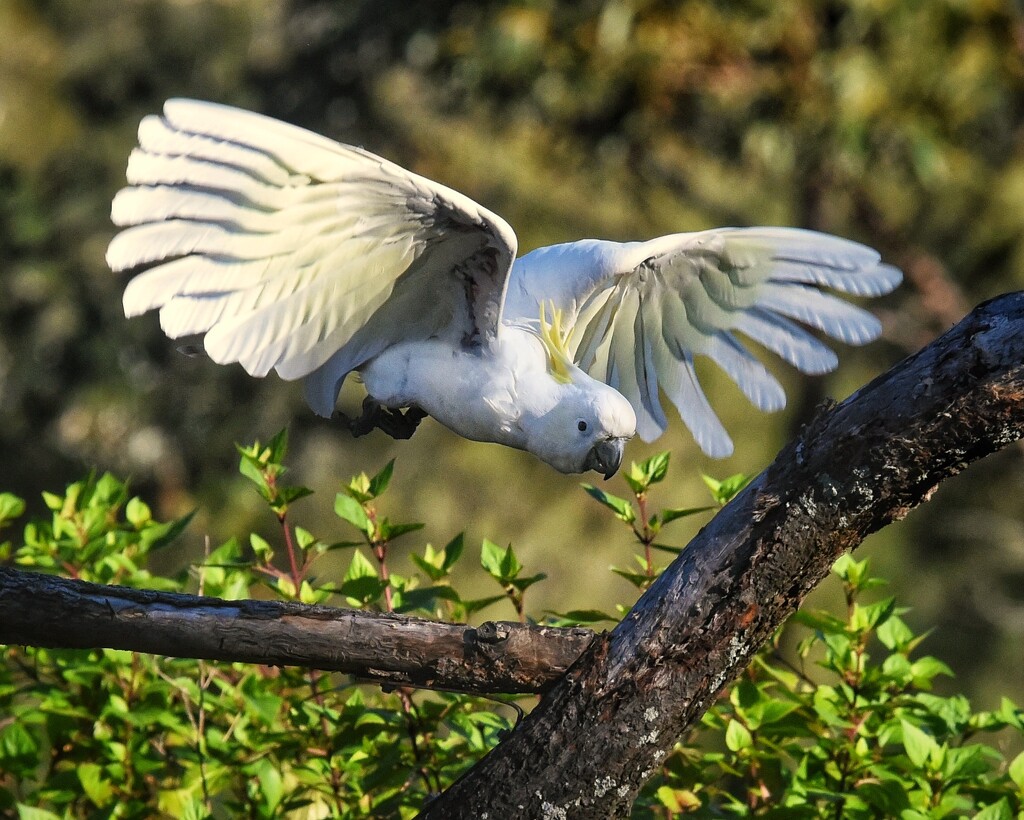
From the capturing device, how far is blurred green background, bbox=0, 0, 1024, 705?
4.38 metres

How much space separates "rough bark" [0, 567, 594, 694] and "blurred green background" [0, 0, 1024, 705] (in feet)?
10.1

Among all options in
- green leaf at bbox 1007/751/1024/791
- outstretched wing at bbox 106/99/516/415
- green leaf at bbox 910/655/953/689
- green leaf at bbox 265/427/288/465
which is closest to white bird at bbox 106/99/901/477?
outstretched wing at bbox 106/99/516/415

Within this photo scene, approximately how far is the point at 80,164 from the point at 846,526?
15.4 feet

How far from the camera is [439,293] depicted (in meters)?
1.78

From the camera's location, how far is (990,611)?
5.06m

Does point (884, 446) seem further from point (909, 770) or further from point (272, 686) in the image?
point (272, 686)

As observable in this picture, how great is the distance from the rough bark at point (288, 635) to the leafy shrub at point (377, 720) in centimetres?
13

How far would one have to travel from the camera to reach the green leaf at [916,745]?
4.50ft

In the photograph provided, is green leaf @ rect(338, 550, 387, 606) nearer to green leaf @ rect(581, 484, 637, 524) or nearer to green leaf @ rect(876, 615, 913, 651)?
green leaf @ rect(581, 484, 637, 524)

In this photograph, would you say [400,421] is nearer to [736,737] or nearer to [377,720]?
[377,720]

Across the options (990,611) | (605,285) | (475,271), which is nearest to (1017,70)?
(990,611)

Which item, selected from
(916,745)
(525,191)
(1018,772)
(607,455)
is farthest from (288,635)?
(525,191)

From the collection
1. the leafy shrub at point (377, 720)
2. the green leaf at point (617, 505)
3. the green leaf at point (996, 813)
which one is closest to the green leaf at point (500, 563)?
the leafy shrub at point (377, 720)

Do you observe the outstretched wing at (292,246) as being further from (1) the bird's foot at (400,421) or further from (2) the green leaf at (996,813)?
Result: (2) the green leaf at (996,813)
